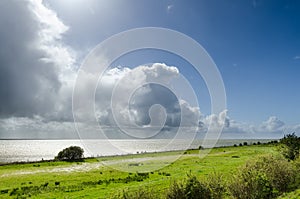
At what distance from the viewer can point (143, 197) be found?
65.5ft

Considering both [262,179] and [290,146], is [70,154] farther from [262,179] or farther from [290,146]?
[262,179]

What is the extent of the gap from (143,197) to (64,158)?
285ft

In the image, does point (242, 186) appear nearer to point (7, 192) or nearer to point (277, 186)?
point (277, 186)

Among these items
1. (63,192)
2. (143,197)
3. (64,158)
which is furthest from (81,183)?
(64,158)

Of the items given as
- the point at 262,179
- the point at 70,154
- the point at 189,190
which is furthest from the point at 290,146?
the point at 70,154

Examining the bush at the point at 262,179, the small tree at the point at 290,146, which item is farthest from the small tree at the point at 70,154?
the bush at the point at 262,179

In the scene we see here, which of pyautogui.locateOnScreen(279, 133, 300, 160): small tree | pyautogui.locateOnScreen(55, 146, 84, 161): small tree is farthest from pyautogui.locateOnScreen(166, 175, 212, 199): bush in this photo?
pyautogui.locateOnScreen(55, 146, 84, 161): small tree

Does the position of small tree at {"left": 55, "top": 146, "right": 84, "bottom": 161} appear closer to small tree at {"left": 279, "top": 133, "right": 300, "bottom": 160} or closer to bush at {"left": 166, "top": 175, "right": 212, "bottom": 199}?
small tree at {"left": 279, "top": 133, "right": 300, "bottom": 160}

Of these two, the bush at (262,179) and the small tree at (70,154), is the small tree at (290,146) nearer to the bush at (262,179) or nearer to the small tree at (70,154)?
the bush at (262,179)

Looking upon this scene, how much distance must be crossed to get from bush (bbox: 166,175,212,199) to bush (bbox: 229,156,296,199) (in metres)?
4.84

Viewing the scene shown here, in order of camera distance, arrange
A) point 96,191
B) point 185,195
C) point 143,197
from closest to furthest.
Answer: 1. point 143,197
2. point 185,195
3. point 96,191

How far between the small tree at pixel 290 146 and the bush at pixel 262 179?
803 inches

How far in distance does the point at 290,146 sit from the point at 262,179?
3146 cm

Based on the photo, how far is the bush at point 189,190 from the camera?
73.9 feet
